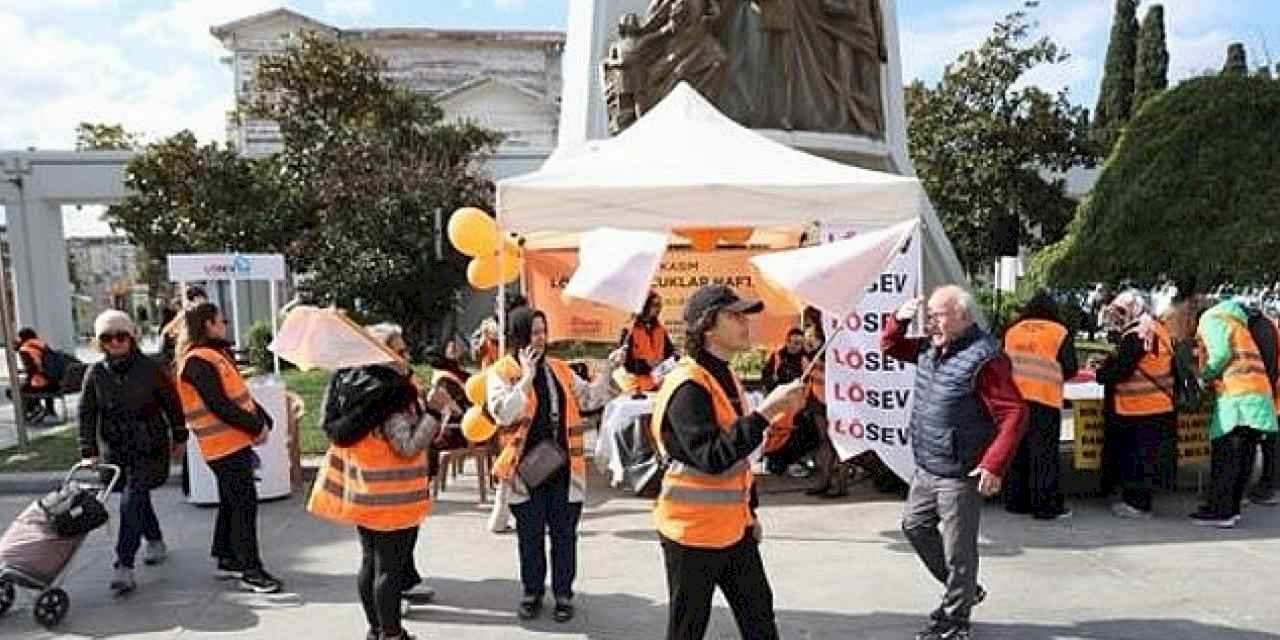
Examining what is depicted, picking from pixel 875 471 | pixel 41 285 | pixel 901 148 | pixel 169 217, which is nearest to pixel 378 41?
pixel 41 285

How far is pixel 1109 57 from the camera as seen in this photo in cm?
4084

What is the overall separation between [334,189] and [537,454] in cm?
2039

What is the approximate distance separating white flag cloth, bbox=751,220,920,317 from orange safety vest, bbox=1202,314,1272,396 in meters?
3.94

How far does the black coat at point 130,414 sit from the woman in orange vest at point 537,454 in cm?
222

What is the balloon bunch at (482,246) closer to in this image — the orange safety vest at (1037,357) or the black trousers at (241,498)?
the black trousers at (241,498)

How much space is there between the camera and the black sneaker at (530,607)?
218 inches

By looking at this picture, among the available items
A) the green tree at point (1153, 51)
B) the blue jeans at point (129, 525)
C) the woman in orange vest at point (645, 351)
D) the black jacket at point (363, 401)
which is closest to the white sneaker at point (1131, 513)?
the woman in orange vest at point (645, 351)

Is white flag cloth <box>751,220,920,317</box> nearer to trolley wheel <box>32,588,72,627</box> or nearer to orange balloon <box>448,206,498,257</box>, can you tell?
orange balloon <box>448,206,498,257</box>

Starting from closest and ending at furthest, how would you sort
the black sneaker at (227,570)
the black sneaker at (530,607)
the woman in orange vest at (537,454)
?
the woman in orange vest at (537,454), the black sneaker at (530,607), the black sneaker at (227,570)

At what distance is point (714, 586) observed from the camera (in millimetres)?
3988

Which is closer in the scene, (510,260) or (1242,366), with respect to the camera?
(1242,366)

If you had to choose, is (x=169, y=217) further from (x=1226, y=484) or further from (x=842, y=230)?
(x=1226, y=484)

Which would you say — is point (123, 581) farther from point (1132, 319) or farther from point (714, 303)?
point (1132, 319)

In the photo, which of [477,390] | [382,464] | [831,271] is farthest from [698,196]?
[382,464]
